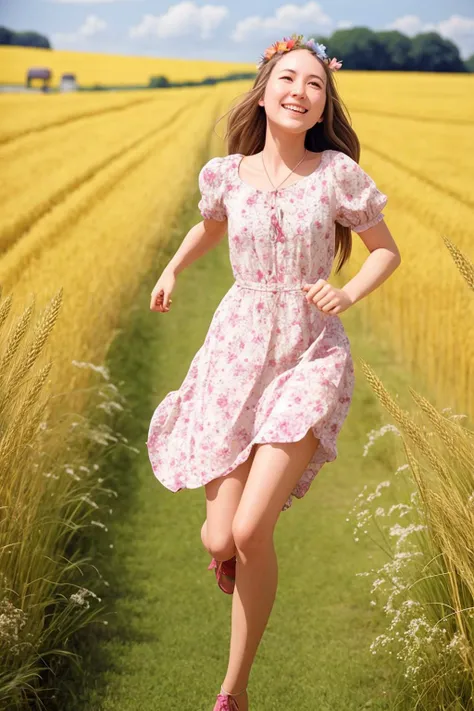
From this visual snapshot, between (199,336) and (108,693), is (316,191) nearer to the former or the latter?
(108,693)

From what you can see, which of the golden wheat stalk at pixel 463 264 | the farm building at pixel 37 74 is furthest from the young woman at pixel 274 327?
the farm building at pixel 37 74

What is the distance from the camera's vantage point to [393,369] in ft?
12.8

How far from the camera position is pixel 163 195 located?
5.11 metres

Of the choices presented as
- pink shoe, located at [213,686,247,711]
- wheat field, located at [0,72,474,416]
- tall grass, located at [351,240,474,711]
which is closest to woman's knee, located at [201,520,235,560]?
pink shoe, located at [213,686,247,711]

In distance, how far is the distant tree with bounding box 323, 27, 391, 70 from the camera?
14.0 feet

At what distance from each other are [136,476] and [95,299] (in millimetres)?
862

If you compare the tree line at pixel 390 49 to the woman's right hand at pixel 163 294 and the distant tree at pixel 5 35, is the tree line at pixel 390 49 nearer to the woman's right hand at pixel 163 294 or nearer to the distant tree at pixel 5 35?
the distant tree at pixel 5 35

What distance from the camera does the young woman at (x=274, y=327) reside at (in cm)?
203

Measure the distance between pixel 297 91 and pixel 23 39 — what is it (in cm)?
276

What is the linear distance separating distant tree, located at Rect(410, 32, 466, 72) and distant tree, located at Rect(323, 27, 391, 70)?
0.54 feet

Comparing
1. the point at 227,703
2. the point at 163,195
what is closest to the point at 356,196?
the point at 227,703

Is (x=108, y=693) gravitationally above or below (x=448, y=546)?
below

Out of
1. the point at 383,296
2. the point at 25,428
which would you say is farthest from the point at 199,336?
the point at 25,428

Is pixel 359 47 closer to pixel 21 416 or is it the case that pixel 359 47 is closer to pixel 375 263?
pixel 375 263
